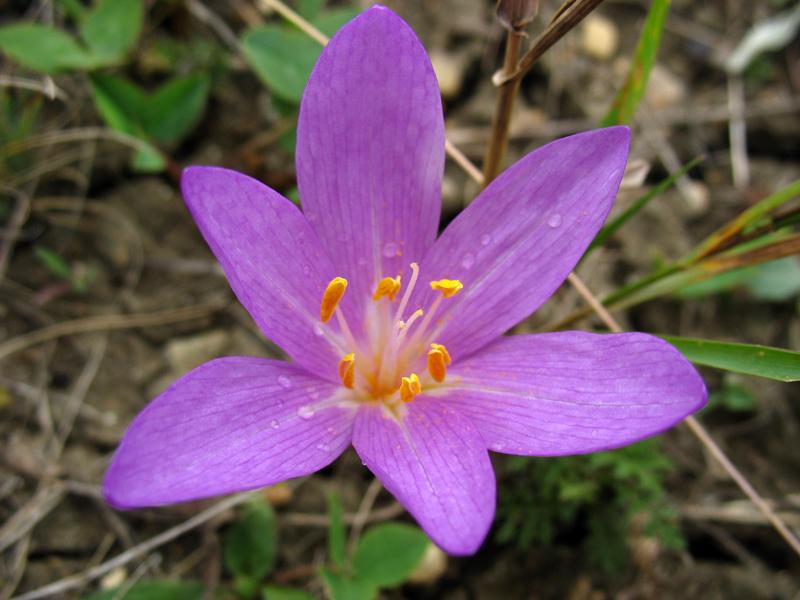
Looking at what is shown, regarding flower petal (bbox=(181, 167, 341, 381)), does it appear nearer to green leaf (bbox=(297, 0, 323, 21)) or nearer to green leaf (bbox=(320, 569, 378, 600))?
green leaf (bbox=(320, 569, 378, 600))

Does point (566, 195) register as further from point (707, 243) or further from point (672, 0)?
point (672, 0)

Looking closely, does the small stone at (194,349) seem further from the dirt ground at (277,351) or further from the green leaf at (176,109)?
the green leaf at (176,109)

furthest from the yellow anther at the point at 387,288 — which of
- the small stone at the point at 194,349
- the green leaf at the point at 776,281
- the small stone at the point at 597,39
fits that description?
the small stone at the point at 597,39

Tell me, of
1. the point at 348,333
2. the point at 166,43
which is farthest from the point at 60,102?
the point at 348,333

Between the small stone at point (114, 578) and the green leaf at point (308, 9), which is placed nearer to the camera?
the small stone at point (114, 578)

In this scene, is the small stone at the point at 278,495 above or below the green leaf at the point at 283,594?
below

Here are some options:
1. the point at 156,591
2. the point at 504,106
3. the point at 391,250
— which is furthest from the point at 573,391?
the point at 156,591

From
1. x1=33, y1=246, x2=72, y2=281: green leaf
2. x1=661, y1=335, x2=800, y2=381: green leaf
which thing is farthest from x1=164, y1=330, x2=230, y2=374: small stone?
x1=661, y1=335, x2=800, y2=381: green leaf
